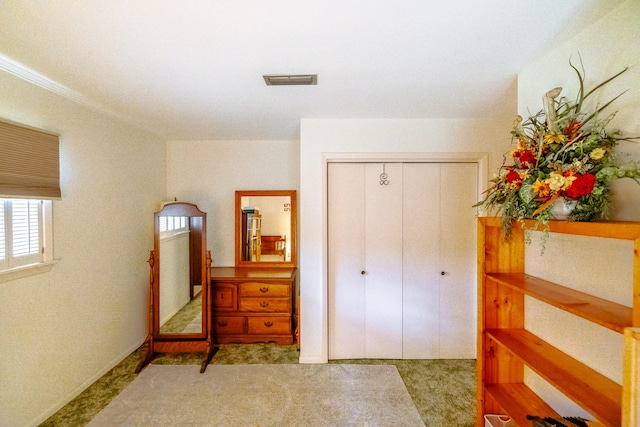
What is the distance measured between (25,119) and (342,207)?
247 cm

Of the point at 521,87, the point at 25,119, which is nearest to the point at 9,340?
the point at 25,119

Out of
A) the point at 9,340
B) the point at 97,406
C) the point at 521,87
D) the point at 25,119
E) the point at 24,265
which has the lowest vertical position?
the point at 97,406

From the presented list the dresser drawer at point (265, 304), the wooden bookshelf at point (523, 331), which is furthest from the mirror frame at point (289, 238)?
the wooden bookshelf at point (523, 331)

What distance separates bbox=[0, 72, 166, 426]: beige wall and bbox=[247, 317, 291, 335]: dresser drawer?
1.23m

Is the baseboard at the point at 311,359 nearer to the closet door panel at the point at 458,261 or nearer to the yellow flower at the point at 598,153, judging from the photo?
the closet door panel at the point at 458,261

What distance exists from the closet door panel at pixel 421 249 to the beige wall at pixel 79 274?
2.84 m

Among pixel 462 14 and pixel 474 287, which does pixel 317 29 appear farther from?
pixel 474 287

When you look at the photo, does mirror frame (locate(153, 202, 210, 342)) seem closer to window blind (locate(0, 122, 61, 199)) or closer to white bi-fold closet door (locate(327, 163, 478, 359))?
window blind (locate(0, 122, 61, 199))

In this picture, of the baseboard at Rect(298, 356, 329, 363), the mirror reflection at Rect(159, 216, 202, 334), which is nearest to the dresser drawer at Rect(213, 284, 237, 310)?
the mirror reflection at Rect(159, 216, 202, 334)

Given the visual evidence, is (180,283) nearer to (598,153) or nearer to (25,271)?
(25,271)

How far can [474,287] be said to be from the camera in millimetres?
2779

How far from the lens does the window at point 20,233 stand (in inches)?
68.2

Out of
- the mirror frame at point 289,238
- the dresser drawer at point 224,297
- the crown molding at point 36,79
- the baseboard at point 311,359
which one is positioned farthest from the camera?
the mirror frame at point 289,238

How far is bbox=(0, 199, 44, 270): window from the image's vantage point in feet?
5.68
